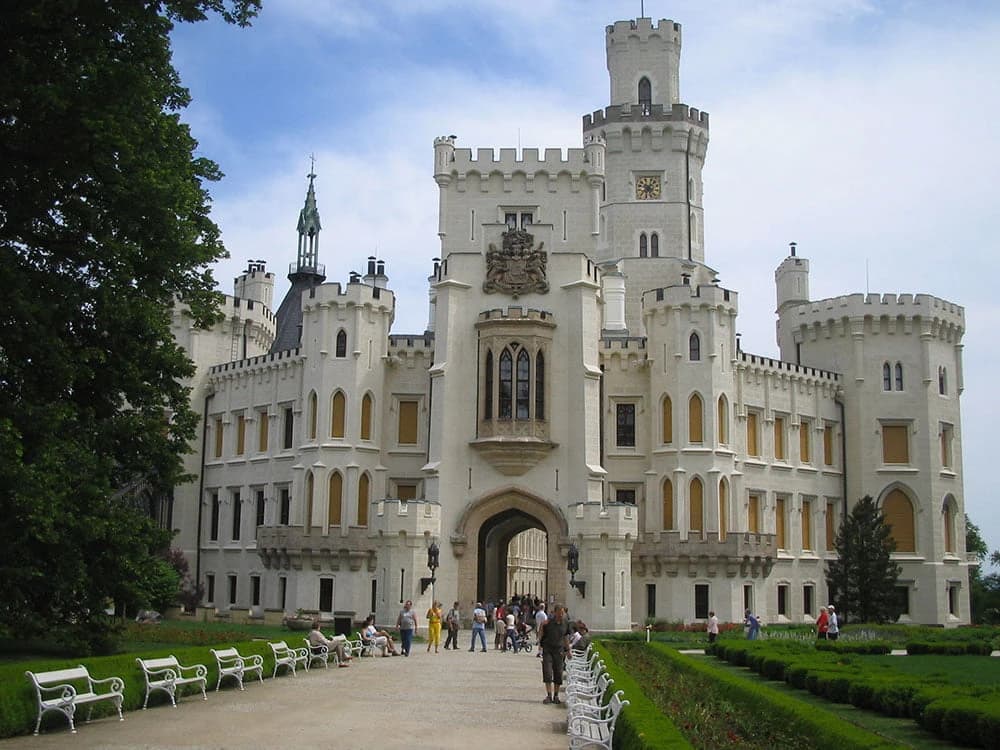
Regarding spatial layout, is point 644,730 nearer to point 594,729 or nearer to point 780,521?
point 594,729

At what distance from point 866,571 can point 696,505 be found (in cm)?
779

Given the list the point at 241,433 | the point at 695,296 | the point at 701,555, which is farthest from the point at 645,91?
the point at 241,433

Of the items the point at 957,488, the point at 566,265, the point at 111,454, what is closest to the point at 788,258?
the point at 957,488

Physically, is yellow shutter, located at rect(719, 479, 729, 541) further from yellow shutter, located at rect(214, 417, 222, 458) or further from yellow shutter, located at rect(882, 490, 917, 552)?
yellow shutter, located at rect(214, 417, 222, 458)

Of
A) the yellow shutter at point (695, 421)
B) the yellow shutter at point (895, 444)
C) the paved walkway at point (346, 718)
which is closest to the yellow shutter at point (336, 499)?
the yellow shutter at point (695, 421)

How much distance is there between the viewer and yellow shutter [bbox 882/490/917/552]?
5694cm

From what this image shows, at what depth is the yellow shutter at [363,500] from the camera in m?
51.8

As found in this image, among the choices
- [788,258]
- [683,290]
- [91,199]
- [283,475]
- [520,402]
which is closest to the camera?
[91,199]

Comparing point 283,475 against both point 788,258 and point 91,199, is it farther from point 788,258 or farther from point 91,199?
point 91,199

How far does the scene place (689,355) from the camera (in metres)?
52.0

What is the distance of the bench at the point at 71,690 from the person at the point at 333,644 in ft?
34.7

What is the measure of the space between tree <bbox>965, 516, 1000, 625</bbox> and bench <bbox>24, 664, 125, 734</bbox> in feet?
177

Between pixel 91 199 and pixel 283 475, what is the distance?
33.8m

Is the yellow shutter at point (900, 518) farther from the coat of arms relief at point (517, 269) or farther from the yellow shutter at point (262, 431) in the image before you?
the yellow shutter at point (262, 431)
